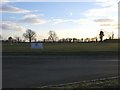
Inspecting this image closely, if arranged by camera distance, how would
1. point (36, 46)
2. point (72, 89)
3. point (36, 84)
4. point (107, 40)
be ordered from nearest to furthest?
point (72, 89)
point (36, 84)
point (36, 46)
point (107, 40)

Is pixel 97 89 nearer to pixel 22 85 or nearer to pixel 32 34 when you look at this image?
pixel 22 85

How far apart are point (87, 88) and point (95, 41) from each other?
98847 millimetres

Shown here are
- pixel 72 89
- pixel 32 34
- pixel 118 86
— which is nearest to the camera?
pixel 72 89

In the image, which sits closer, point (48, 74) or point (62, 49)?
point (48, 74)

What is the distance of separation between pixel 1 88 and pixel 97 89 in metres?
3.20

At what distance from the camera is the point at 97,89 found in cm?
1009

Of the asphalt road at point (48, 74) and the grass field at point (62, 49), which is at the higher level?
the asphalt road at point (48, 74)

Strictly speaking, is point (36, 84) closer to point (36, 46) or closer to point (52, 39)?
point (36, 46)

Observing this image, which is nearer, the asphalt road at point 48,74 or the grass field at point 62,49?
the asphalt road at point 48,74

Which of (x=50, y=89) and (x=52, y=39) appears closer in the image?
(x=50, y=89)

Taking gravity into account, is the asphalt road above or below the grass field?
above

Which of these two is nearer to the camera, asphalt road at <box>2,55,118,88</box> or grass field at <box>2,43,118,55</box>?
asphalt road at <box>2,55,118,88</box>

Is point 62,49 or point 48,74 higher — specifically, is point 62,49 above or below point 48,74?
below

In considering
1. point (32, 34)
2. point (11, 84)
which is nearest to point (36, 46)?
point (11, 84)
